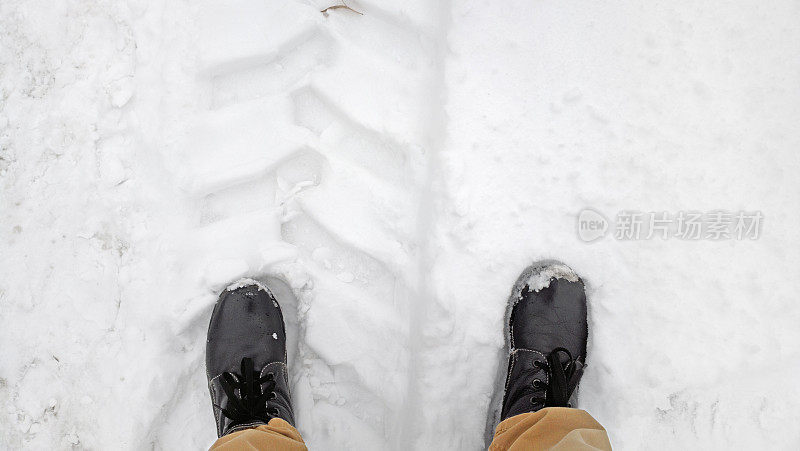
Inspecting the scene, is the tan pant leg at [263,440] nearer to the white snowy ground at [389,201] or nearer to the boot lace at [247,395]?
the boot lace at [247,395]

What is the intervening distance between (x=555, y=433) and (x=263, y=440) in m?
0.59

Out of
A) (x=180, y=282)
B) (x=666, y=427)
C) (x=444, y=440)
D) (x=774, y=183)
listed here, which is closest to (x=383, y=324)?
(x=444, y=440)

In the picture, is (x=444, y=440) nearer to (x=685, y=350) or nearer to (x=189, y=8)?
(x=685, y=350)

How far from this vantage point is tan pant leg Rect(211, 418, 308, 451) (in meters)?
0.96

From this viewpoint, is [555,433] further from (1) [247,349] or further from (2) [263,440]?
(1) [247,349]

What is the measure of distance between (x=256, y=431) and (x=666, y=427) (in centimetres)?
102

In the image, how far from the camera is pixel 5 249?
1.29 meters

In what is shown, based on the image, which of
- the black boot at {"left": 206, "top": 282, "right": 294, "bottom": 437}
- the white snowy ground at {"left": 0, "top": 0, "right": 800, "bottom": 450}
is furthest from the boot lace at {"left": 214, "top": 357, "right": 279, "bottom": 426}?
the white snowy ground at {"left": 0, "top": 0, "right": 800, "bottom": 450}

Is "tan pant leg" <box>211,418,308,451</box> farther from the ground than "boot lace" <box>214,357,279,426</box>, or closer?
farther from the ground

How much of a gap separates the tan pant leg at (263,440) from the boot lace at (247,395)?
14 centimetres

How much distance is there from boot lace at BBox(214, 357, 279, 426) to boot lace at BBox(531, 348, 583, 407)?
67 cm

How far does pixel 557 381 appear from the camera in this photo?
121 centimetres

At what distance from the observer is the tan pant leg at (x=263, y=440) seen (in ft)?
3.14

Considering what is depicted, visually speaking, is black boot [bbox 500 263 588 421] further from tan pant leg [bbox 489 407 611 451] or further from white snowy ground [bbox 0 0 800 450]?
tan pant leg [bbox 489 407 611 451]
